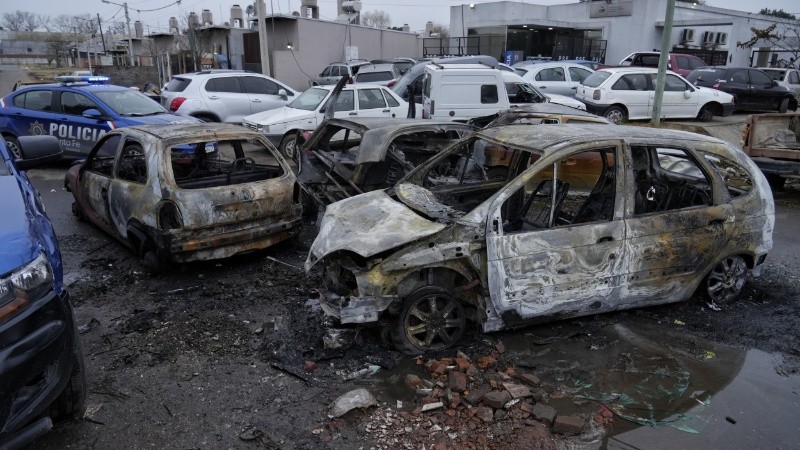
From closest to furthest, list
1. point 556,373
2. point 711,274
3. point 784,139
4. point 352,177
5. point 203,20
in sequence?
point 556,373
point 711,274
point 352,177
point 784,139
point 203,20

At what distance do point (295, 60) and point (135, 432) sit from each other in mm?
24574

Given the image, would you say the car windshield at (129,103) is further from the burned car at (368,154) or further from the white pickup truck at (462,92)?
the white pickup truck at (462,92)

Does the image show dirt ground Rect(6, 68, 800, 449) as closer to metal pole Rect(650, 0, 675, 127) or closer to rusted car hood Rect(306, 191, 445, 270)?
rusted car hood Rect(306, 191, 445, 270)

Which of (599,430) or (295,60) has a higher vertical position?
(295,60)

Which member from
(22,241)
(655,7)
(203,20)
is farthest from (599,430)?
(203,20)

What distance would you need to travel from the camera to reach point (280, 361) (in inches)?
170

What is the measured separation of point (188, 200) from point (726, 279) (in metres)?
5.14

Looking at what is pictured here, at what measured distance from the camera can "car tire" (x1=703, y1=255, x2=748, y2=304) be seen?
5.14 metres

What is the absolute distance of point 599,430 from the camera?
11.7 ft

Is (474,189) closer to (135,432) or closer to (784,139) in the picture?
(135,432)

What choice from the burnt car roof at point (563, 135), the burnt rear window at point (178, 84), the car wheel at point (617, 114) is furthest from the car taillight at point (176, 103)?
the car wheel at point (617, 114)

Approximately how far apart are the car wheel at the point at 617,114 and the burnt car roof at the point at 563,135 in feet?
34.5

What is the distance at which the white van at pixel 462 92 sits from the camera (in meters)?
11.6

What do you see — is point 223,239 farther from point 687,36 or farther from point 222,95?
point 687,36
